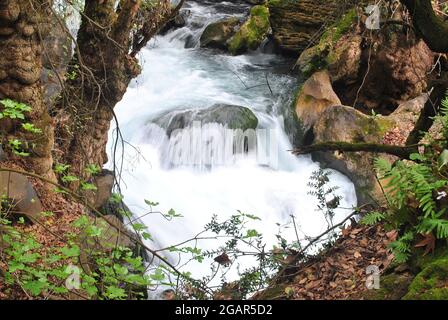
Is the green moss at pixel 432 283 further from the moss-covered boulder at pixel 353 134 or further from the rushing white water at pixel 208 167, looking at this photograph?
the moss-covered boulder at pixel 353 134

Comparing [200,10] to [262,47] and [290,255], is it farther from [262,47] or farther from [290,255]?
[290,255]

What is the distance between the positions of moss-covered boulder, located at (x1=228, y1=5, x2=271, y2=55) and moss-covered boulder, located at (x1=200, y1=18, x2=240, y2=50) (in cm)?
26

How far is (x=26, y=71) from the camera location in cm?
560

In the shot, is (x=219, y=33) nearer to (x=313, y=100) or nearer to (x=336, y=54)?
(x=336, y=54)

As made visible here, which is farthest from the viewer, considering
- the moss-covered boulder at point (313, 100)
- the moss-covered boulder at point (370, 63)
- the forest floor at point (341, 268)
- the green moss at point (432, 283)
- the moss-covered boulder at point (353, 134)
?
the moss-covered boulder at point (370, 63)

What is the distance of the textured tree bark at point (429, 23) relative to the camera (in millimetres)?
3537

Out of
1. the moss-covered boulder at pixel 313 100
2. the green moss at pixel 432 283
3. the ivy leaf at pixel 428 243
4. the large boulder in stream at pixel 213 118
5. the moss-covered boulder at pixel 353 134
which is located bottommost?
the green moss at pixel 432 283

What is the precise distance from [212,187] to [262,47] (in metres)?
6.34

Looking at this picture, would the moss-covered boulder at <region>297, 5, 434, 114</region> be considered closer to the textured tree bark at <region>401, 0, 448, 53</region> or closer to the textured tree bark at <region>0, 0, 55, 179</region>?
the textured tree bark at <region>0, 0, 55, 179</region>

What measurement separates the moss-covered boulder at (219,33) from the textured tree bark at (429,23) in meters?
11.3

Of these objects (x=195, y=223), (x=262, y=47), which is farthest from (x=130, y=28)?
(x=262, y=47)

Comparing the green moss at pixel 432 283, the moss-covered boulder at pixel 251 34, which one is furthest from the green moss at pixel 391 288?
the moss-covered boulder at pixel 251 34

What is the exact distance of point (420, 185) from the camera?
317 cm

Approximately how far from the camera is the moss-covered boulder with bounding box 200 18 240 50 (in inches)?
577
